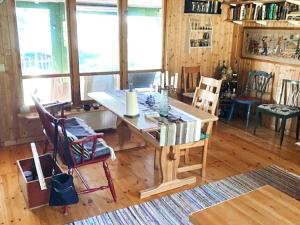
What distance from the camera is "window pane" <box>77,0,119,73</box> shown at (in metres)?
4.13

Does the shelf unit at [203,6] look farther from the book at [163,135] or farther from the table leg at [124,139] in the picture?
the book at [163,135]

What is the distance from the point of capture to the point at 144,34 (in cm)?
461

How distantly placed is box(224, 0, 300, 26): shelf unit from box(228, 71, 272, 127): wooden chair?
2.74 feet

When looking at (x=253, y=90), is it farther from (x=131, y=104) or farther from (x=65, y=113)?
(x=65, y=113)

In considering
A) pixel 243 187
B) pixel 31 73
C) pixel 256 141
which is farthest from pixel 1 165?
pixel 256 141

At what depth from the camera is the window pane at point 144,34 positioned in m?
4.46

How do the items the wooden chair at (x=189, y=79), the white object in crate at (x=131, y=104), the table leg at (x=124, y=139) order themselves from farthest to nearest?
the wooden chair at (x=189, y=79) → the table leg at (x=124, y=139) → the white object in crate at (x=131, y=104)

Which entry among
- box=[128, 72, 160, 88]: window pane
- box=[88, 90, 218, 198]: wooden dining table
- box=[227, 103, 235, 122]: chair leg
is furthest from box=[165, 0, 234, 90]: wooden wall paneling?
box=[88, 90, 218, 198]: wooden dining table

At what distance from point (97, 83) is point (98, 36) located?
682 millimetres

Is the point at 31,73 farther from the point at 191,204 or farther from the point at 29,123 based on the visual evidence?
the point at 191,204

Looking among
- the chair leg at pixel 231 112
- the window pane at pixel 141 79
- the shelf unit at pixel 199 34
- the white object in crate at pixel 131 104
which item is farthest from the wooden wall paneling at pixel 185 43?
the white object in crate at pixel 131 104

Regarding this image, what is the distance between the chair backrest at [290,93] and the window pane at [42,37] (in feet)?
10.6

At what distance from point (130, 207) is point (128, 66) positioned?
2.47 meters

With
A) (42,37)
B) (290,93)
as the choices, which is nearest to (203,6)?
(290,93)
